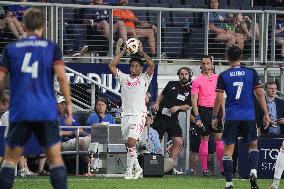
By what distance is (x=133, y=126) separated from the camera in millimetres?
19500

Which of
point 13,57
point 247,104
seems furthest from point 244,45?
point 13,57

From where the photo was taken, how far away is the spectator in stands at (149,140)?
20.8m

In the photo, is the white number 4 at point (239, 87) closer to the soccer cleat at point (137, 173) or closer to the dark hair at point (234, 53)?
the dark hair at point (234, 53)

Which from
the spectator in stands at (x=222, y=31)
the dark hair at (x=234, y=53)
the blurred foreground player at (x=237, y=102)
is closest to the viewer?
Result: the dark hair at (x=234, y=53)

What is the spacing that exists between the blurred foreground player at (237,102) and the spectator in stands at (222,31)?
26.8 feet

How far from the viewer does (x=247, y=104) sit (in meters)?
17.0

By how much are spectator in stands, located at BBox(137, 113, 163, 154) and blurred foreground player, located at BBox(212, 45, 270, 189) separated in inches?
149

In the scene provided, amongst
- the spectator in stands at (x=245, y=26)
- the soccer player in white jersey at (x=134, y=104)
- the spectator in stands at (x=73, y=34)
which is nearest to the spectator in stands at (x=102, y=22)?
the spectator in stands at (x=73, y=34)

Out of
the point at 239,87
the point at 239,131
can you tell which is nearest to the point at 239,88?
the point at 239,87

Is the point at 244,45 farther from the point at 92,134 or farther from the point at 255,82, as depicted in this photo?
the point at 255,82

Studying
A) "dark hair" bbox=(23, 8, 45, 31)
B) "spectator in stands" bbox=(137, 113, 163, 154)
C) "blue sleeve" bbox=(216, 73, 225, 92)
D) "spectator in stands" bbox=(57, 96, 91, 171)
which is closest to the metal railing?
"spectator in stands" bbox=(137, 113, 163, 154)

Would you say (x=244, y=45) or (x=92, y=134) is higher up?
(x=244, y=45)

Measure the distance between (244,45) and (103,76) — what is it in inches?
147

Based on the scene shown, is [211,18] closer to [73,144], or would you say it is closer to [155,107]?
[155,107]
